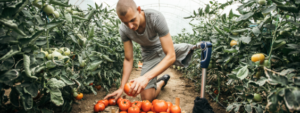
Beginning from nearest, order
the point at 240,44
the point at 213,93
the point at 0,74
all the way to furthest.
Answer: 1. the point at 0,74
2. the point at 240,44
3. the point at 213,93

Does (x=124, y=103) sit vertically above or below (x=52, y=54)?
below

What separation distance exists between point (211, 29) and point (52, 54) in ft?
6.13

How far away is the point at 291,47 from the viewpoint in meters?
0.76

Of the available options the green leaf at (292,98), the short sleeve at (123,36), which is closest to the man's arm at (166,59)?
the short sleeve at (123,36)

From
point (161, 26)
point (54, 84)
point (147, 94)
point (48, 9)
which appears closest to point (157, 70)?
point (161, 26)

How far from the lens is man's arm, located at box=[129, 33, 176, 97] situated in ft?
3.90

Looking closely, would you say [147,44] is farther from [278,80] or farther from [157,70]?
[278,80]

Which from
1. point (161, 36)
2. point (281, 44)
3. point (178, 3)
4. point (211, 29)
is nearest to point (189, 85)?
point (211, 29)

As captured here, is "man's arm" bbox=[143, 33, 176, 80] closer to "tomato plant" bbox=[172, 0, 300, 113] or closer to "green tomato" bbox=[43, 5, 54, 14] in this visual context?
"tomato plant" bbox=[172, 0, 300, 113]

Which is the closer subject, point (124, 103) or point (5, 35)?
point (5, 35)

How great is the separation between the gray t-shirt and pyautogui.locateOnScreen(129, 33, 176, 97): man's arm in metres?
0.13

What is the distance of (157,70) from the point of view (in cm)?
143

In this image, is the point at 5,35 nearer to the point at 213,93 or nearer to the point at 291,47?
the point at 291,47

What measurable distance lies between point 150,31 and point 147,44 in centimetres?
27
